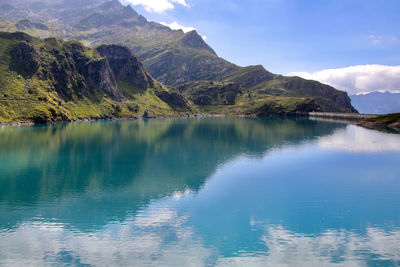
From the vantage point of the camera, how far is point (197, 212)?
46625mm

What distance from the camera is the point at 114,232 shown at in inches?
1524

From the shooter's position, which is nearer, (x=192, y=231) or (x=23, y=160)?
(x=192, y=231)

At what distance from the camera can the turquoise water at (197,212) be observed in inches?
1316

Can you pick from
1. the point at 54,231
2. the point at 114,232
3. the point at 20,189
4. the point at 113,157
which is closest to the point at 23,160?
the point at 113,157

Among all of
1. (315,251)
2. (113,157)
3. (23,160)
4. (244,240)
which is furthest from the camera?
(113,157)

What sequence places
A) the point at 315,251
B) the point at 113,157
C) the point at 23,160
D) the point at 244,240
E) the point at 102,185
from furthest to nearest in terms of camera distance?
the point at 113,157 → the point at 23,160 → the point at 102,185 → the point at 244,240 → the point at 315,251

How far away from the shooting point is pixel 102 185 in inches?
2409

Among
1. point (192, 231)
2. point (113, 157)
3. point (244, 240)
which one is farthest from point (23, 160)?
point (244, 240)

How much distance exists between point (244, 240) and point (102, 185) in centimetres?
3730

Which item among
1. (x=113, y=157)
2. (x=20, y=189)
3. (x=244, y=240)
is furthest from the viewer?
(x=113, y=157)

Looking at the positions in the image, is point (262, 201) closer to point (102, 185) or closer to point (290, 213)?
point (290, 213)

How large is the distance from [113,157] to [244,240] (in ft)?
223

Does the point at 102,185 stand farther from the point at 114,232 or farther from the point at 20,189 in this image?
the point at 114,232

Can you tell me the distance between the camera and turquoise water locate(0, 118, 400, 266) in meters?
33.4
